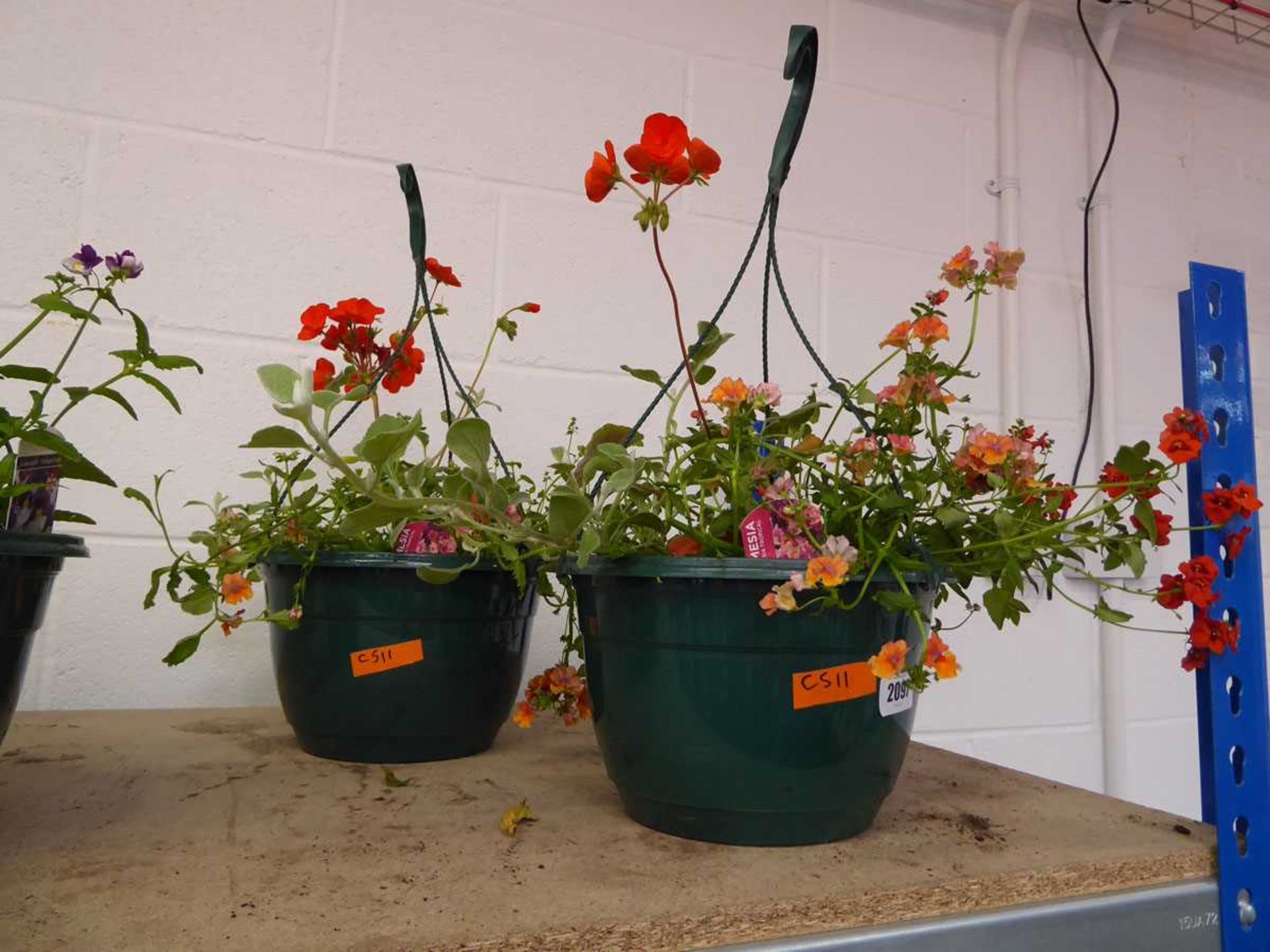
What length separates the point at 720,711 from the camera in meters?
0.52

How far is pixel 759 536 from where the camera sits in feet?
1.77

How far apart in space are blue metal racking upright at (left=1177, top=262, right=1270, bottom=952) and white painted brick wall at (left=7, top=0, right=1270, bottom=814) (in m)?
0.71

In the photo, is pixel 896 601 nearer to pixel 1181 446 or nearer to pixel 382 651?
pixel 1181 446

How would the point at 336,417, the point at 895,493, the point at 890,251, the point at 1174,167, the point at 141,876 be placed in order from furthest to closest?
the point at 1174,167, the point at 890,251, the point at 336,417, the point at 895,493, the point at 141,876

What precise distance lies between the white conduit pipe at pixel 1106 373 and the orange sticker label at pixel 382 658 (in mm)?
1205

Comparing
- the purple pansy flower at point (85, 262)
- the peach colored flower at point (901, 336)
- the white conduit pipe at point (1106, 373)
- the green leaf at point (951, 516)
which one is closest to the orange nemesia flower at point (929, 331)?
the peach colored flower at point (901, 336)

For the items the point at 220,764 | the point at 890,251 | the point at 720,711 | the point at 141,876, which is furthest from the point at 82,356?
the point at 890,251

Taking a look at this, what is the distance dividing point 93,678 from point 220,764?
0.42 meters

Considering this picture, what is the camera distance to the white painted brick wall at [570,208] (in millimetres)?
1039

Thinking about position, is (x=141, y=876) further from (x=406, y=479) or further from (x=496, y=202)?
(x=496, y=202)

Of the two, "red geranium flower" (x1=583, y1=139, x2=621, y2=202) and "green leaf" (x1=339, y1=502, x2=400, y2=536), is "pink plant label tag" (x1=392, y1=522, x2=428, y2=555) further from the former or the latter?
"red geranium flower" (x1=583, y1=139, x2=621, y2=202)

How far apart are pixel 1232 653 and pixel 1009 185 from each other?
108cm

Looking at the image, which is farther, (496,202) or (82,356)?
(496,202)

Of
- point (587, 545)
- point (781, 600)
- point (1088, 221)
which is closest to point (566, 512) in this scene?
point (587, 545)
